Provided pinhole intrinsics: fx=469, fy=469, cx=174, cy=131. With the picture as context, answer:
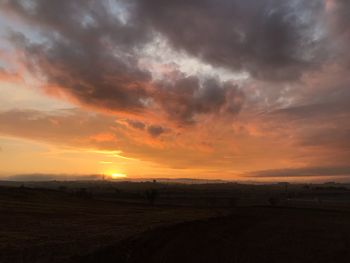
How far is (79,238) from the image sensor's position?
2522cm

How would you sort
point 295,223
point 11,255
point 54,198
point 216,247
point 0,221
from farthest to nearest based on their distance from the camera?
1. point 54,198
2. point 295,223
3. point 0,221
4. point 216,247
5. point 11,255

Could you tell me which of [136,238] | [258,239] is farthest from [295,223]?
[136,238]

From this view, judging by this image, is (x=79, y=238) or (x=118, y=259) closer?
(x=118, y=259)

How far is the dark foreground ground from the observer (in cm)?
2075

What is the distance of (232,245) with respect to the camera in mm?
25344

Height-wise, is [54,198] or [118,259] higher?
[54,198]

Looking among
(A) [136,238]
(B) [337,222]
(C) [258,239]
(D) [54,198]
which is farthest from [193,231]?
(D) [54,198]

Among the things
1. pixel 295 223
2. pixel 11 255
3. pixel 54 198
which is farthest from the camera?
pixel 54 198

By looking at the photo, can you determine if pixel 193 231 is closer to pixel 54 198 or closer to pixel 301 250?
pixel 301 250

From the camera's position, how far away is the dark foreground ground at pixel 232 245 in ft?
68.1

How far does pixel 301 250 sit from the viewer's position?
24734mm

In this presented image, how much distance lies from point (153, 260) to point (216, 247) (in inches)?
210

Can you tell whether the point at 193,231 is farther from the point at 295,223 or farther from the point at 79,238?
the point at 295,223

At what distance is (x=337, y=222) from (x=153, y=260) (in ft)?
88.2
